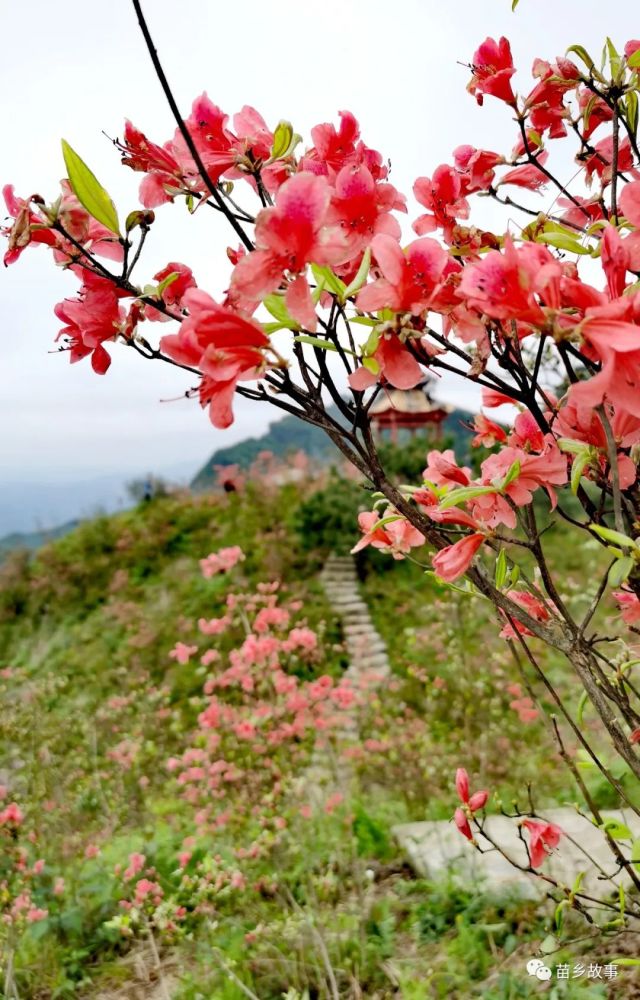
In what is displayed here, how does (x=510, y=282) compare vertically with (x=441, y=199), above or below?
below

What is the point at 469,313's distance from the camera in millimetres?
750

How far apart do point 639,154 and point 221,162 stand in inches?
23.2

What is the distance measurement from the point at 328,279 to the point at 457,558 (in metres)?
0.34

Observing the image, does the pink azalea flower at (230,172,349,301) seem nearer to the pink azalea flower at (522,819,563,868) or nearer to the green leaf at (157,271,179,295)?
the green leaf at (157,271,179,295)

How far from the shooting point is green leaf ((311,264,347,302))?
688 mm

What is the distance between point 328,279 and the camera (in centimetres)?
69

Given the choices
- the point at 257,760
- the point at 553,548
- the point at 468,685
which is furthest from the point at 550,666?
the point at 257,760

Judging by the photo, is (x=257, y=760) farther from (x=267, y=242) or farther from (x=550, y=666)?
(x=550, y=666)

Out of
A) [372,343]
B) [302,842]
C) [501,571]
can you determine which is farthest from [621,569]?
[302,842]

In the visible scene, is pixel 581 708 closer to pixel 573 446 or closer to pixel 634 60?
pixel 573 446

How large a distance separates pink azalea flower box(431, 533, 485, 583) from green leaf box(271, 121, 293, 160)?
485mm

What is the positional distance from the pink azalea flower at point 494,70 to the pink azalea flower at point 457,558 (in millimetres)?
684

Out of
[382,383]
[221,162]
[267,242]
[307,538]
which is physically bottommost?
[307,538]

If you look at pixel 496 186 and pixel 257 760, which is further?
pixel 257 760
